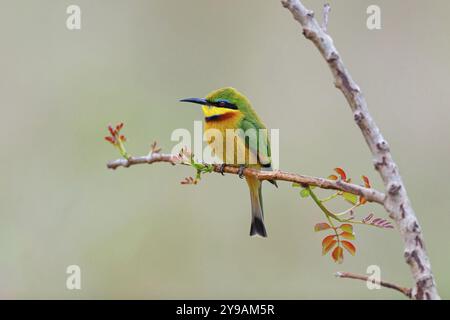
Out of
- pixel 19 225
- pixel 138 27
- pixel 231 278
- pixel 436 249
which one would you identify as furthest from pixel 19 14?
pixel 436 249

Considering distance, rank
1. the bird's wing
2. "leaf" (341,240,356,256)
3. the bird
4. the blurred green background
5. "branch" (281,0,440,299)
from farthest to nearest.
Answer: the blurred green background, the bird, the bird's wing, "leaf" (341,240,356,256), "branch" (281,0,440,299)

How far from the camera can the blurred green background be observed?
2744 millimetres

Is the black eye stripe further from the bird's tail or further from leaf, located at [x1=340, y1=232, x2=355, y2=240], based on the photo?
leaf, located at [x1=340, y1=232, x2=355, y2=240]

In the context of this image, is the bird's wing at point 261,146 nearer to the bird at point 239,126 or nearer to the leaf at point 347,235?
the bird at point 239,126

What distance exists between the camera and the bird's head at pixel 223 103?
1699 millimetres

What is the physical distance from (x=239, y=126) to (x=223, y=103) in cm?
8

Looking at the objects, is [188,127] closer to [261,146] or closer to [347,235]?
[261,146]

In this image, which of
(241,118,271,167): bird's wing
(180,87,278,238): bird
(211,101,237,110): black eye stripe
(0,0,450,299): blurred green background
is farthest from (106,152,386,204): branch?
(0,0,450,299): blurred green background

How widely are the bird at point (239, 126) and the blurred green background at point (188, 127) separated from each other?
1039 mm

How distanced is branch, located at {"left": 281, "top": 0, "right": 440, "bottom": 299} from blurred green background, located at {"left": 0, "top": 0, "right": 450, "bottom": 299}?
2.10 m

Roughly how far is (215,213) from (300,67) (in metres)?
0.92

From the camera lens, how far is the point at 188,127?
118 inches

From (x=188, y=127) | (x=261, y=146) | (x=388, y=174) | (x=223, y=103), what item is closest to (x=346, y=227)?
(x=388, y=174)

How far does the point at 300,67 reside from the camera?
3305 millimetres
